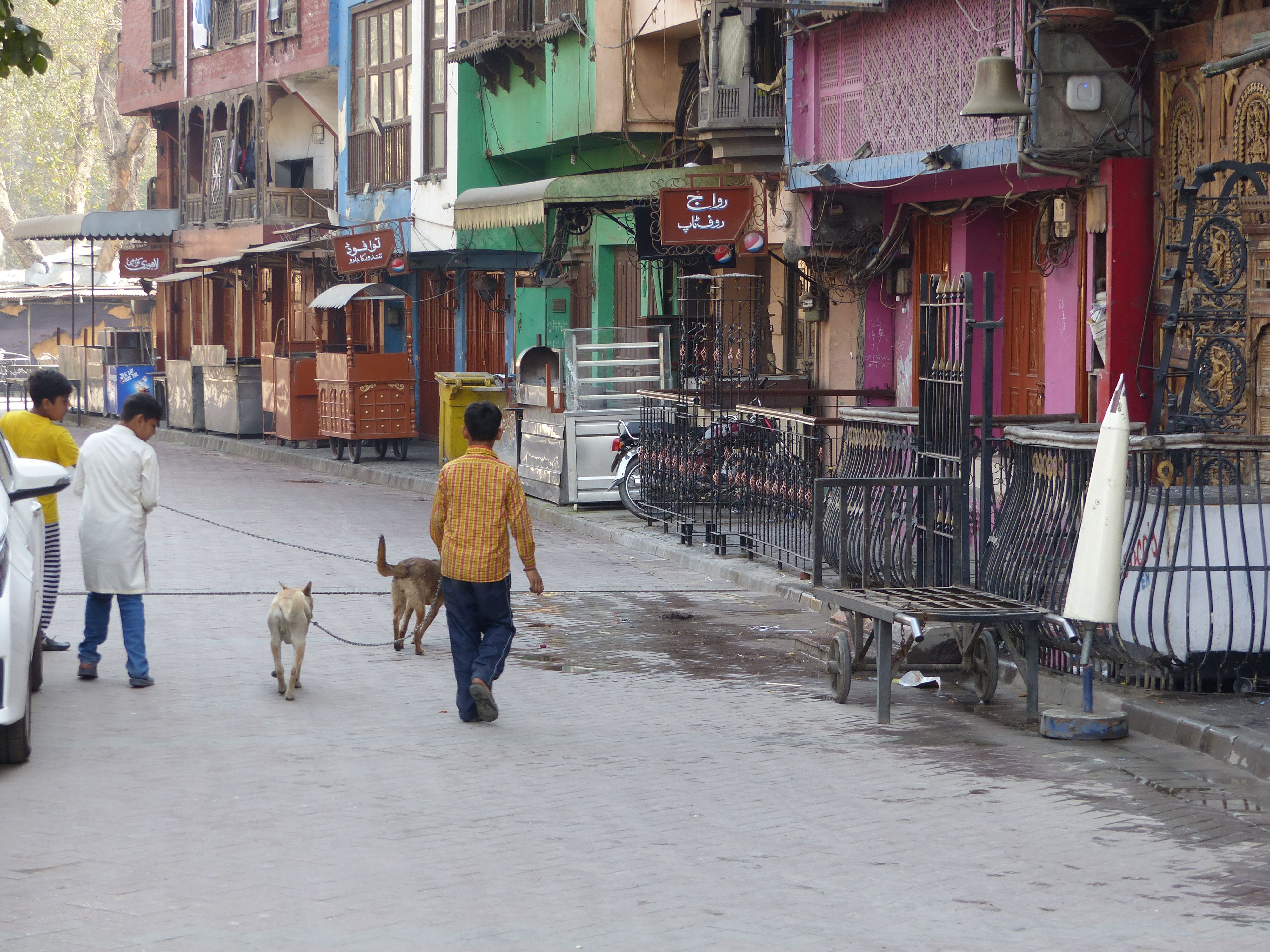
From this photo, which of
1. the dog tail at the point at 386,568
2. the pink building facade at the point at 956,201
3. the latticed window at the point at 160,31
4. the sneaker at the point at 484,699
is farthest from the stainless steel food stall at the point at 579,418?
the latticed window at the point at 160,31

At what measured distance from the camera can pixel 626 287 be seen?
2473 centimetres

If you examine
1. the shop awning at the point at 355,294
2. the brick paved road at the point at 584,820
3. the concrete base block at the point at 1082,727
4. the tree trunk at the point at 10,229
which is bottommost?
the brick paved road at the point at 584,820

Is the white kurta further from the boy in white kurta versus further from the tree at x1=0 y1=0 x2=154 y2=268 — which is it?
the tree at x1=0 y1=0 x2=154 y2=268

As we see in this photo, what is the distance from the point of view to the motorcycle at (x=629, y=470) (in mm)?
18062

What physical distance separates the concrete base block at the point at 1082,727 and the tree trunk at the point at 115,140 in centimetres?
4522

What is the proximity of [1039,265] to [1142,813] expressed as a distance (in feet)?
33.2

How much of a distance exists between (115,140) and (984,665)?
51.5m

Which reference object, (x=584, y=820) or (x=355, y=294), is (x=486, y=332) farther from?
(x=584, y=820)

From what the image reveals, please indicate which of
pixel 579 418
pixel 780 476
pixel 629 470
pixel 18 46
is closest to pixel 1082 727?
pixel 780 476

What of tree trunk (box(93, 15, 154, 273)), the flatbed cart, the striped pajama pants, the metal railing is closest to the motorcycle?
the metal railing

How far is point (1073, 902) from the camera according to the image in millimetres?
5625

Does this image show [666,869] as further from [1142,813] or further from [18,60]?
[18,60]

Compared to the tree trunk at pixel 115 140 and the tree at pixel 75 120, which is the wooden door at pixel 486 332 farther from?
the tree at pixel 75 120

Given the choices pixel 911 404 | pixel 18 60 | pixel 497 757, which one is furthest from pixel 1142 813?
pixel 911 404
